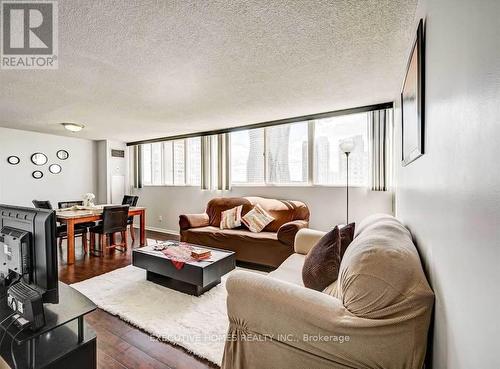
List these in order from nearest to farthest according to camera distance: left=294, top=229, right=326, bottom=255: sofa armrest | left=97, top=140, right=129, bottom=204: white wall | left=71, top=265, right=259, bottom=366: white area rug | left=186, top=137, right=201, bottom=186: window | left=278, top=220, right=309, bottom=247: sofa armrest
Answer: left=71, top=265, right=259, bottom=366: white area rug → left=294, top=229, right=326, bottom=255: sofa armrest → left=278, top=220, right=309, bottom=247: sofa armrest → left=186, top=137, right=201, bottom=186: window → left=97, top=140, right=129, bottom=204: white wall

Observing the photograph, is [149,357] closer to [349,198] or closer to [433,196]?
[433,196]

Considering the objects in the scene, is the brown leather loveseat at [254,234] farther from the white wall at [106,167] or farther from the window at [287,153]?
the white wall at [106,167]

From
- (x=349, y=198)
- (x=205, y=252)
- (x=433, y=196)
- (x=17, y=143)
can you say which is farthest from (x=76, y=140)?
(x=433, y=196)

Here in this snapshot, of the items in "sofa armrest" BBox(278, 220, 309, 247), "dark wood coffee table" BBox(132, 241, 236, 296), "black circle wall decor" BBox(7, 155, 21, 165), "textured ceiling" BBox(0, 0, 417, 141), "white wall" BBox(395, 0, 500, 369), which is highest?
"textured ceiling" BBox(0, 0, 417, 141)

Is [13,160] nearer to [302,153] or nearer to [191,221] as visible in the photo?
[191,221]

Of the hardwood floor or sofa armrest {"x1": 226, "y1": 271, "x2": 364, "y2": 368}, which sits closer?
sofa armrest {"x1": 226, "y1": 271, "x2": 364, "y2": 368}

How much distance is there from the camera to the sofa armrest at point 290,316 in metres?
1.09

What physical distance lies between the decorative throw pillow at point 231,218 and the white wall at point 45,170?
4369 millimetres

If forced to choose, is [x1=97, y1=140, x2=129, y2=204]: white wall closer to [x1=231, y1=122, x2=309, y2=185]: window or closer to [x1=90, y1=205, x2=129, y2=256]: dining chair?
[x1=90, y1=205, x2=129, y2=256]: dining chair

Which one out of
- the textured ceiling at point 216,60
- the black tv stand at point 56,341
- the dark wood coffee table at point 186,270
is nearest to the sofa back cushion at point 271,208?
the dark wood coffee table at point 186,270

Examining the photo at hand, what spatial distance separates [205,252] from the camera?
9.24 ft

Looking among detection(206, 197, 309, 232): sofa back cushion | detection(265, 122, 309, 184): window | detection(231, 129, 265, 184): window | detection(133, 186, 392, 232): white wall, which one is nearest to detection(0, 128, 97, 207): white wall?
detection(133, 186, 392, 232): white wall

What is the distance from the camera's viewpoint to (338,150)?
3.95 meters

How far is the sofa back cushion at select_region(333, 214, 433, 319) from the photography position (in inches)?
39.7
